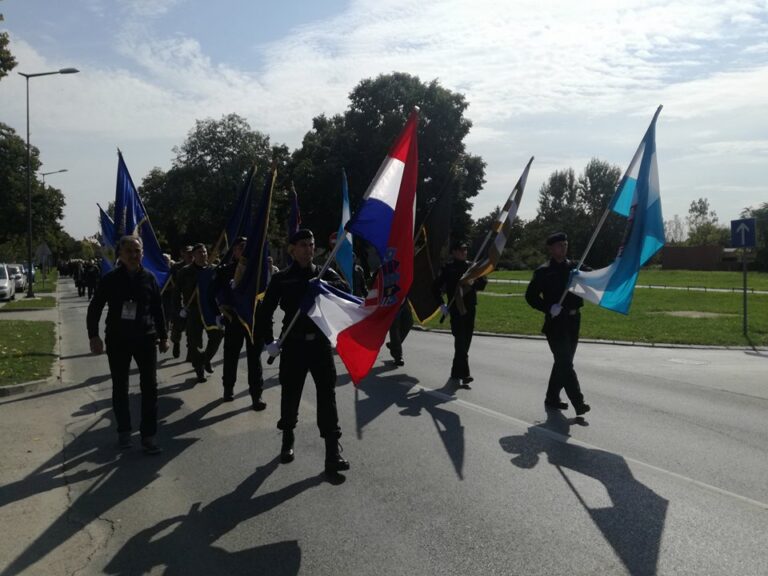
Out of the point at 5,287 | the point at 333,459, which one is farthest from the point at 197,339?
the point at 5,287

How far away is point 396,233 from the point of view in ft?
19.1

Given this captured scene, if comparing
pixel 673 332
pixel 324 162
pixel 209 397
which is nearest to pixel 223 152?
pixel 324 162

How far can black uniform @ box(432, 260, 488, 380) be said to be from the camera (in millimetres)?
9414

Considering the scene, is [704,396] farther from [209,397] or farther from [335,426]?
[209,397]

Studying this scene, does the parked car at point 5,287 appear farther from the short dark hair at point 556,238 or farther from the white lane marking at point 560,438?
the short dark hair at point 556,238

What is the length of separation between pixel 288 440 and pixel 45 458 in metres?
2.27

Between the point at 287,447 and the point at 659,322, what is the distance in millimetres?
15122

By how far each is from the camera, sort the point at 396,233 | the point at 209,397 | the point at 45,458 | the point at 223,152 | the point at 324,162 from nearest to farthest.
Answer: the point at 396,233 < the point at 45,458 < the point at 209,397 < the point at 324,162 < the point at 223,152

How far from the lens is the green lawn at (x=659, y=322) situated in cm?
1541

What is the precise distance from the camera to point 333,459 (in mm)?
5539

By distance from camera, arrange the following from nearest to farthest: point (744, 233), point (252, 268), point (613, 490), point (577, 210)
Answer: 1. point (613, 490)
2. point (252, 268)
3. point (744, 233)
4. point (577, 210)

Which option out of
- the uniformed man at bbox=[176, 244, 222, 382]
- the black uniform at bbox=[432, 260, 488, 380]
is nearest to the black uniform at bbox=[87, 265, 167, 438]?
the uniformed man at bbox=[176, 244, 222, 382]

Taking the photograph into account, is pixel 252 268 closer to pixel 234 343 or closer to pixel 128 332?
→ pixel 128 332

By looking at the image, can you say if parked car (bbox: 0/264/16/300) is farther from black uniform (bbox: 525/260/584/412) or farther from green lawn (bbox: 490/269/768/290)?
green lawn (bbox: 490/269/768/290)
